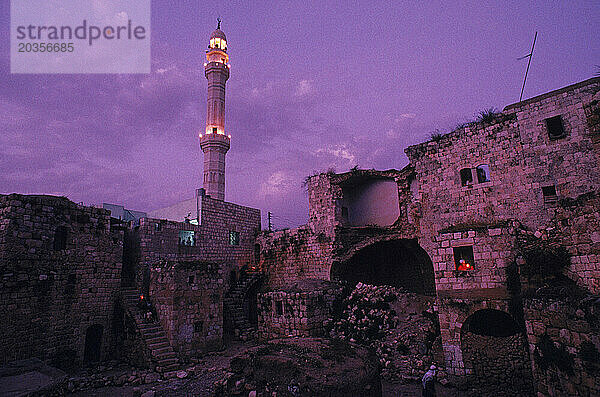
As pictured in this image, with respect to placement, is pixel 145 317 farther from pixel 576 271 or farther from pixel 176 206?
pixel 576 271

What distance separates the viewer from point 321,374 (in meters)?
7.71

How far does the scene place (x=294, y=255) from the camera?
21766 mm

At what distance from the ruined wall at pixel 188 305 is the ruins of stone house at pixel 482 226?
264 centimetres

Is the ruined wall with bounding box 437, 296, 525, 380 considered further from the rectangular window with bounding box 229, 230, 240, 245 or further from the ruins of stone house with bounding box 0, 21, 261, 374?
the rectangular window with bounding box 229, 230, 240, 245

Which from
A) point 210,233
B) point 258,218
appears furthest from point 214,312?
point 258,218

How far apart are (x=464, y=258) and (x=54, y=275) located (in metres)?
16.0

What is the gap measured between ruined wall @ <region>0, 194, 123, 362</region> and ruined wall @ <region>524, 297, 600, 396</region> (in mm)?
16133

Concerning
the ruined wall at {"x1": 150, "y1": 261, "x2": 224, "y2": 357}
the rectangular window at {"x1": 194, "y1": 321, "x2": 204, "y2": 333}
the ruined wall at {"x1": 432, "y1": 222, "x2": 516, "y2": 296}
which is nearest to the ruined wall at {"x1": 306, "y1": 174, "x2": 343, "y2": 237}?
the ruined wall at {"x1": 150, "y1": 261, "x2": 224, "y2": 357}

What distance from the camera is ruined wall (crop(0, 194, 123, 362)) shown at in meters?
11.4

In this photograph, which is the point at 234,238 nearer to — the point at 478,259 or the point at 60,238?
the point at 60,238

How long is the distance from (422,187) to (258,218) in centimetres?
1339

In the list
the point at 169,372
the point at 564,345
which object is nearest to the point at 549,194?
the point at 564,345

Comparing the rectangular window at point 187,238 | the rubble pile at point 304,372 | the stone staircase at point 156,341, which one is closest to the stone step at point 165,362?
the stone staircase at point 156,341

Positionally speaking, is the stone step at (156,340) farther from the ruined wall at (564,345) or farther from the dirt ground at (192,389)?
the ruined wall at (564,345)
